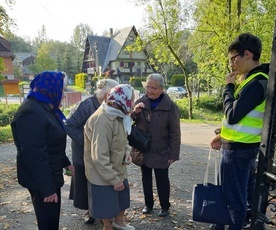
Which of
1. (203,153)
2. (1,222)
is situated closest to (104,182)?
(1,222)

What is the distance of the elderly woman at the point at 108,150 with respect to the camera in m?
2.51

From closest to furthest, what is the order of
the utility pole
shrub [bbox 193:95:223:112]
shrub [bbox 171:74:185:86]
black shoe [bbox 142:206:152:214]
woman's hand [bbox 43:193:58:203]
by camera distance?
1. the utility pole
2. woman's hand [bbox 43:193:58:203]
3. black shoe [bbox 142:206:152:214]
4. shrub [bbox 193:95:223:112]
5. shrub [bbox 171:74:185:86]

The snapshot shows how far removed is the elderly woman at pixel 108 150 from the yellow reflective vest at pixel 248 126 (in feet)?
3.38

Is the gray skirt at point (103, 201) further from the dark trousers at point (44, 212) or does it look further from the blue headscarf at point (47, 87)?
the blue headscarf at point (47, 87)

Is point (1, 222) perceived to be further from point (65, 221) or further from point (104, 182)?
point (104, 182)

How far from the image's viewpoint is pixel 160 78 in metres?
3.39

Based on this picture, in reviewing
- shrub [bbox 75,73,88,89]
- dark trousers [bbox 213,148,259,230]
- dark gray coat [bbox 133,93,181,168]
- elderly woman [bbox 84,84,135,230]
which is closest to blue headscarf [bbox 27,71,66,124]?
elderly woman [bbox 84,84,135,230]

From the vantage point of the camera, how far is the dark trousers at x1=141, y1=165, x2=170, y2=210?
3.54 metres

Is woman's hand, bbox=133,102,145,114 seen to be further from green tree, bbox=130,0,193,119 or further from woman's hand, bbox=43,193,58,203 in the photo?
green tree, bbox=130,0,193,119

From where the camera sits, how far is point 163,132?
3428 mm

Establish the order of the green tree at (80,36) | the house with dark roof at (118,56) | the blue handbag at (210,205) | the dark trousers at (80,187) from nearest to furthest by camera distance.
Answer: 1. the blue handbag at (210,205)
2. the dark trousers at (80,187)
3. the house with dark roof at (118,56)
4. the green tree at (80,36)

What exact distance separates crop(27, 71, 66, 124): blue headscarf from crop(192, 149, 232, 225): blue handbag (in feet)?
5.67

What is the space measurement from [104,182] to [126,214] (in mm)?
1342

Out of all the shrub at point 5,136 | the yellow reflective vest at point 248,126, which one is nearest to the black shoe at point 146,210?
the yellow reflective vest at point 248,126
